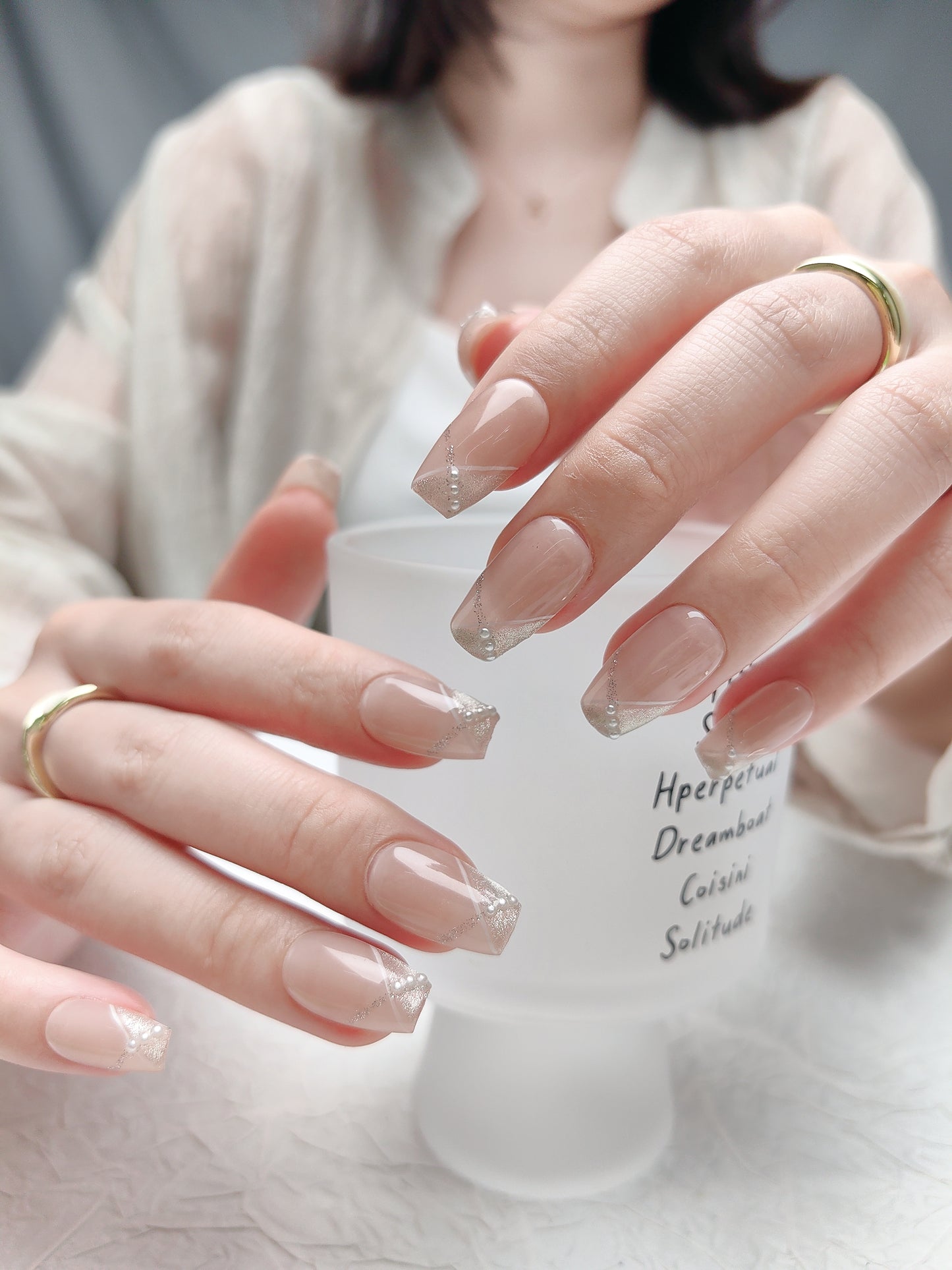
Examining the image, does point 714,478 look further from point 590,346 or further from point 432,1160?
point 432,1160

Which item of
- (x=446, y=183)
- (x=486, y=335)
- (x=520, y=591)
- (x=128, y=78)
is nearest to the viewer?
(x=520, y=591)

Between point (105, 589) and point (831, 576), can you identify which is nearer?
point (831, 576)

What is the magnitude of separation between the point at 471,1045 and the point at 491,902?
7cm

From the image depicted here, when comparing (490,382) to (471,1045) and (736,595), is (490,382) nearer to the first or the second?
(736,595)

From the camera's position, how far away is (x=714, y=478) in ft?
0.81

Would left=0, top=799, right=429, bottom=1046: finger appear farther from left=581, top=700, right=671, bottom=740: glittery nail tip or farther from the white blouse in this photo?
the white blouse

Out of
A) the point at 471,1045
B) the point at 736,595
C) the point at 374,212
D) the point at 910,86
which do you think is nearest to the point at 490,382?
the point at 736,595

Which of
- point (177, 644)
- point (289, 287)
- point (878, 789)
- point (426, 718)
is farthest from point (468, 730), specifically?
point (289, 287)

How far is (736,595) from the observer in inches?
9.0

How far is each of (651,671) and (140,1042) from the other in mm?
155

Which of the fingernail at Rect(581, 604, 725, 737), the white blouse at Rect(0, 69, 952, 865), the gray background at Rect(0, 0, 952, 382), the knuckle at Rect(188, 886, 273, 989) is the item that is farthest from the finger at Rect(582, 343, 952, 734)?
the gray background at Rect(0, 0, 952, 382)

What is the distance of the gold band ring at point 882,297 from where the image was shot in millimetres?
284

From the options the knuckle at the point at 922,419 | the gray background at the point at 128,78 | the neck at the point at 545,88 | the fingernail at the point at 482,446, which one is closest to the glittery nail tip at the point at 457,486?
the fingernail at the point at 482,446

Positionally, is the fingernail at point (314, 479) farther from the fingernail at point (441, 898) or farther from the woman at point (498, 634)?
the fingernail at point (441, 898)
